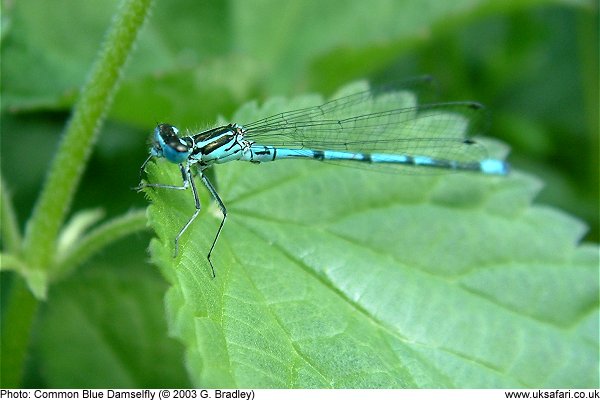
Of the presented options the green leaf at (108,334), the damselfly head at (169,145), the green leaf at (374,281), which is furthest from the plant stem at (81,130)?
the green leaf at (108,334)

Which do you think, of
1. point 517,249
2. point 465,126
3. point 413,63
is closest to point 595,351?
point 517,249

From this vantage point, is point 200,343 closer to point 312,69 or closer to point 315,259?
point 315,259

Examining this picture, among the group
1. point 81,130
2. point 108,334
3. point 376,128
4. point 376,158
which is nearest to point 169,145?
point 81,130

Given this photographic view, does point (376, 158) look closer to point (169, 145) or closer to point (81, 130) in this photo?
point (169, 145)

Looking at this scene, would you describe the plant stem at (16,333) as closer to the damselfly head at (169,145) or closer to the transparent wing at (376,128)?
the damselfly head at (169,145)

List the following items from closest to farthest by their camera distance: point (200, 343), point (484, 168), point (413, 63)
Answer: point (200, 343) → point (484, 168) → point (413, 63)

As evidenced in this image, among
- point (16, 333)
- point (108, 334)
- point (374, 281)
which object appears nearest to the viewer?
point (374, 281)
